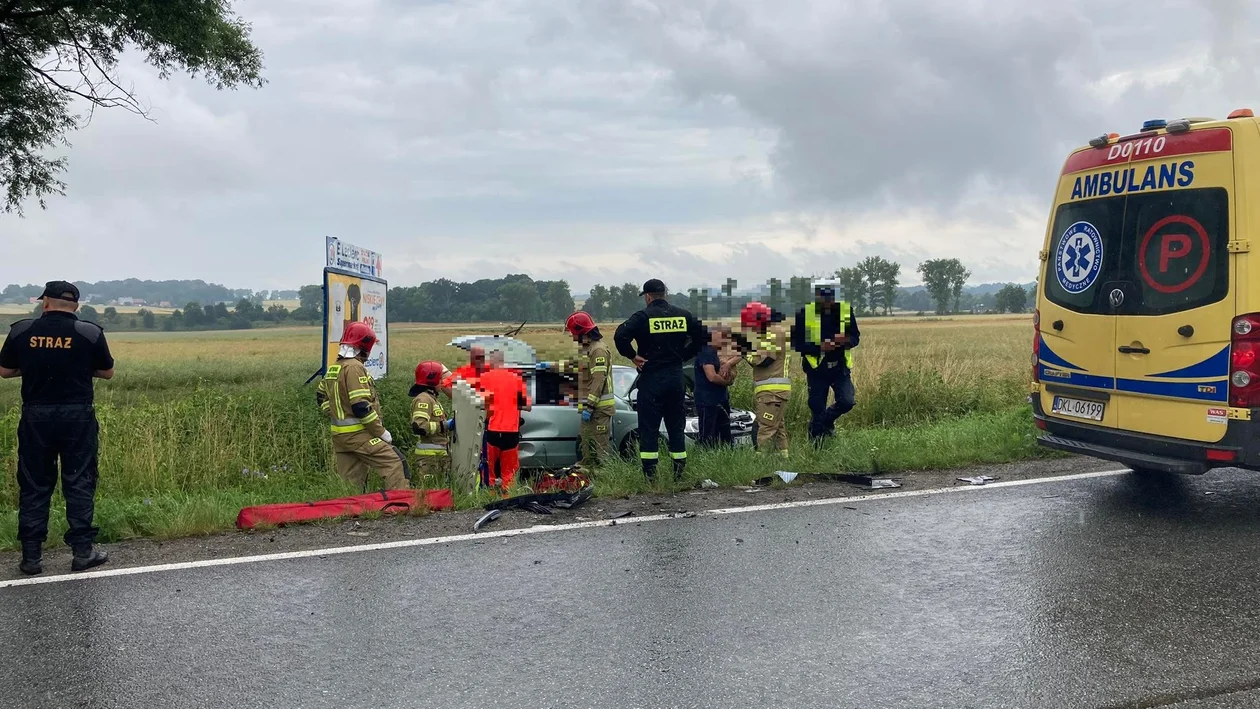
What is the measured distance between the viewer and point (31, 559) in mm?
5082

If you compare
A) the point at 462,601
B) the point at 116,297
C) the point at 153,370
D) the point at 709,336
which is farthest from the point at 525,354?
the point at 116,297

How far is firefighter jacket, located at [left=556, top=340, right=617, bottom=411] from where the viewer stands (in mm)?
8438

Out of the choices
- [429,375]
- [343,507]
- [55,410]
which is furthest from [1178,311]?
[55,410]

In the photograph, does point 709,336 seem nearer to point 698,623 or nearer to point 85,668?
point 698,623

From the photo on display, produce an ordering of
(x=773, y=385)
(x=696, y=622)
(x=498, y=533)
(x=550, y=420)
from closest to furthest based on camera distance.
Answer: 1. (x=696, y=622)
2. (x=498, y=533)
3. (x=773, y=385)
4. (x=550, y=420)

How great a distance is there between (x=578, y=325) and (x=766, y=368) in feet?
6.08

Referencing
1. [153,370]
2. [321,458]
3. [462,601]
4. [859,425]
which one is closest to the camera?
[462,601]

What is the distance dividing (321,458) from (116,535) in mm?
3907

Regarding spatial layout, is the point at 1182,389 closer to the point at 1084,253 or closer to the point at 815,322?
the point at 1084,253

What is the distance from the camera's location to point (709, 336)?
7.88m

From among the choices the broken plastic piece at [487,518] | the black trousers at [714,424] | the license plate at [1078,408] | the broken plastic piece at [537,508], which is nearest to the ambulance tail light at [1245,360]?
the license plate at [1078,408]

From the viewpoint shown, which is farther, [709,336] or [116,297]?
[116,297]

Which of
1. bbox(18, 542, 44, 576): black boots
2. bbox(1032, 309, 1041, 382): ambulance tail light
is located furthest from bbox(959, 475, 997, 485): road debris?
bbox(18, 542, 44, 576): black boots

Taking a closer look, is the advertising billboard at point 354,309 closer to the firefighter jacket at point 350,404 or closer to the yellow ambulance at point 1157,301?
the firefighter jacket at point 350,404
